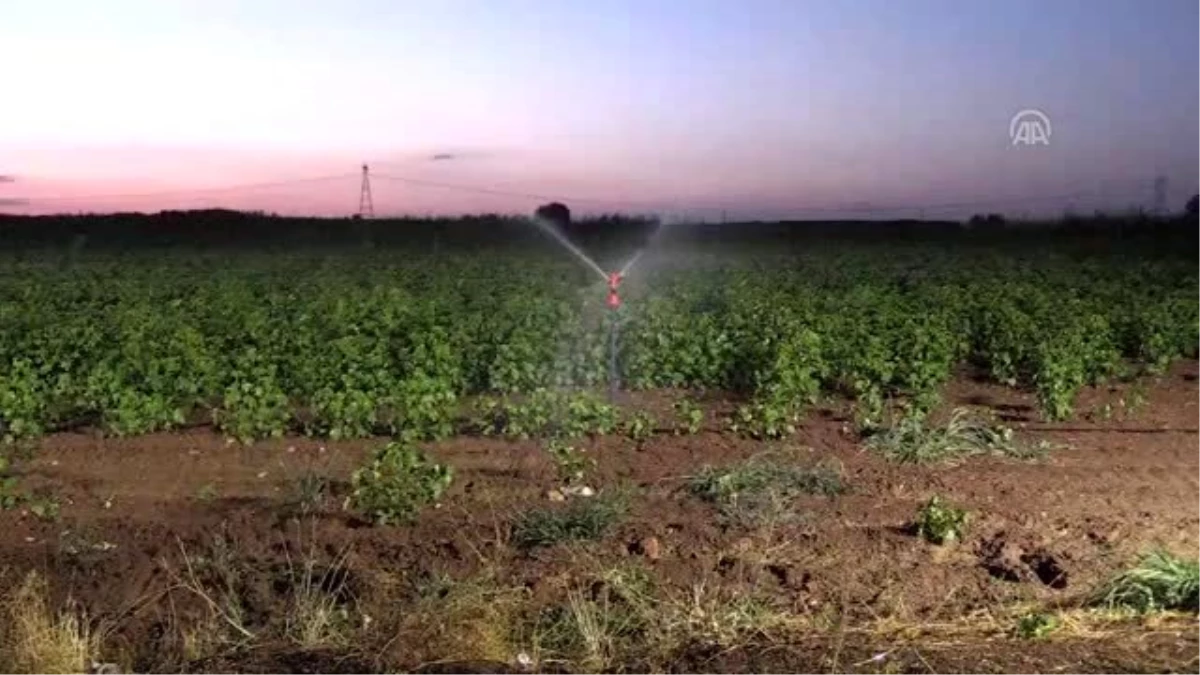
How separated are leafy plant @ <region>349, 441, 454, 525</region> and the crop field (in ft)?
0.06

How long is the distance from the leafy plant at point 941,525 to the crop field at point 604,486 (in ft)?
0.06

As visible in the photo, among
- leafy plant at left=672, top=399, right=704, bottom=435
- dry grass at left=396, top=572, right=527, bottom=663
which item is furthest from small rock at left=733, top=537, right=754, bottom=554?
leafy plant at left=672, top=399, right=704, bottom=435

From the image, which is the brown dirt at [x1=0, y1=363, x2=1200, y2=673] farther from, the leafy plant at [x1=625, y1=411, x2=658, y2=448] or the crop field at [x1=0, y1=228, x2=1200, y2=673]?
the leafy plant at [x1=625, y1=411, x2=658, y2=448]

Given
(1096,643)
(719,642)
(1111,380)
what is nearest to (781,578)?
(719,642)

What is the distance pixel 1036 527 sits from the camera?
272 inches

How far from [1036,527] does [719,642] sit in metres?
2.47

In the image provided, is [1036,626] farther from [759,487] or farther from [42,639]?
[42,639]

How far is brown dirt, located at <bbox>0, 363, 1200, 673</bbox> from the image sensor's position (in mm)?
5133

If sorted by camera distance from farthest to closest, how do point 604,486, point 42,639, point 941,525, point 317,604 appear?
1. point 604,486
2. point 941,525
3. point 317,604
4. point 42,639

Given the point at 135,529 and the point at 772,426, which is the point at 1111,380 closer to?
the point at 772,426

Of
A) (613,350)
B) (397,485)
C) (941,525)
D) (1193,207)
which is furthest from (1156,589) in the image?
(1193,207)

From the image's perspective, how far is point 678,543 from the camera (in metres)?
6.46

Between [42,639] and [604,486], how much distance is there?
11.2ft

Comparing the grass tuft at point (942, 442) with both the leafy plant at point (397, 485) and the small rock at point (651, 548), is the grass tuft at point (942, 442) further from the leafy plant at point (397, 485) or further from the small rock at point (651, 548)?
the leafy plant at point (397, 485)
